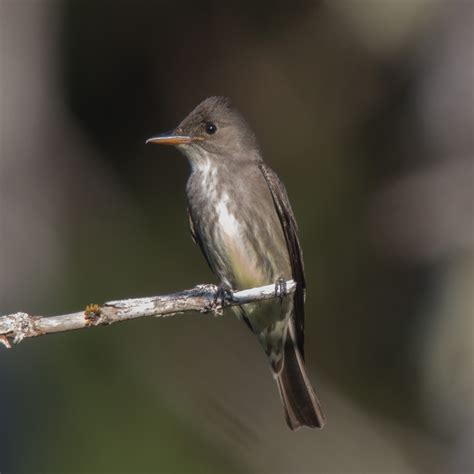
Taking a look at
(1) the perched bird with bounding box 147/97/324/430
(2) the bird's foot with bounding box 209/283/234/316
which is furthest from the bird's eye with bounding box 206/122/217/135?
(2) the bird's foot with bounding box 209/283/234/316

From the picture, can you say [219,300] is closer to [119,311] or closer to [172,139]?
[119,311]

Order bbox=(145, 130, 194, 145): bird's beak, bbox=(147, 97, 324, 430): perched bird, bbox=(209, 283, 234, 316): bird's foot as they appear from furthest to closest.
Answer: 1. bbox=(145, 130, 194, 145): bird's beak
2. bbox=(147, 97, 324, 430): perched bird
3. bbox=(209, 283, 234, 316): bird's foot

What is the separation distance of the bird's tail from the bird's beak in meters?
1.18

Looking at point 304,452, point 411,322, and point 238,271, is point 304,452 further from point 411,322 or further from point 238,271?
point 238,271

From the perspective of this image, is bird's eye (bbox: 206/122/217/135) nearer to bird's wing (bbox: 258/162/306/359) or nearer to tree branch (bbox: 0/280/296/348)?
bird's wing (bbox: 258/162/306/359)

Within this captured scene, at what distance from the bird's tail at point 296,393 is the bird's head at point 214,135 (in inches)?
40.0

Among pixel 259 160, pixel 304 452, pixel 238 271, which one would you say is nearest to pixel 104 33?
pixel 259 160

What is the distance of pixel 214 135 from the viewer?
5824mm

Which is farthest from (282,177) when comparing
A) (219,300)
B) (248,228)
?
(219,300)

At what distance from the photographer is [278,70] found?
778 centimetres

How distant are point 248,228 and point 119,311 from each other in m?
1.48

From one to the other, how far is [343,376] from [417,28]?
8.12 ft

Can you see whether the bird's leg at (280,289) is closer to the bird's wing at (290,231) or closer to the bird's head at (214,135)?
the bird's wing at (290,231)

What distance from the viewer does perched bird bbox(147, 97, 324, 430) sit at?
5527 millimetres
